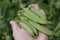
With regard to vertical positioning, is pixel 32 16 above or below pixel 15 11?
above

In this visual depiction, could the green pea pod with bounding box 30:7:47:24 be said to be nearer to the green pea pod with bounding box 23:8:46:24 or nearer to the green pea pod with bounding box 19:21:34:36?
the green pea pod with bounding box 23:8:46:24

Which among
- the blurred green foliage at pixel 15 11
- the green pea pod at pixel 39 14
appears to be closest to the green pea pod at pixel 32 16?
the green pea pod at pixel 39 14

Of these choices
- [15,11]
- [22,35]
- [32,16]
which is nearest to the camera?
[22,35]

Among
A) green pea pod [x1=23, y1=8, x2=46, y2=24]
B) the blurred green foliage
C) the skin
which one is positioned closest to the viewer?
the skin

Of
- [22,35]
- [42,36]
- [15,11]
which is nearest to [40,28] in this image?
[42,36]

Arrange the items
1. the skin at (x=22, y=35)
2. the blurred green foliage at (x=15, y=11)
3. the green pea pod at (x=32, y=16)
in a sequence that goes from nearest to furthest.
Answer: the skin at (x=22, y=35)
the green pea pod at (x=32, y=16)
the blurred green foliage at (x=15, y=11)

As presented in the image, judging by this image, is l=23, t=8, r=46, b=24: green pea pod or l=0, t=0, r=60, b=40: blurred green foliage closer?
l=23, t=8, r=46, b=24: green pea pod

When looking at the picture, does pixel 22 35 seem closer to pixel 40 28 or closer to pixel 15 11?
pixel 40 28

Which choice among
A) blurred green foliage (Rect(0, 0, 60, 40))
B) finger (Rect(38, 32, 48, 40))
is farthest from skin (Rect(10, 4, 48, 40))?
blurred green foliage (Rect(0, 0, 60, 40))

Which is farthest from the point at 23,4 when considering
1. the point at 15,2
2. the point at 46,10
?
the point at 46,10

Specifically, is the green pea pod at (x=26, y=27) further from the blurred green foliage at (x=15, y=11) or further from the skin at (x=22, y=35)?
the blurred green foliage at (x=15, y=11)

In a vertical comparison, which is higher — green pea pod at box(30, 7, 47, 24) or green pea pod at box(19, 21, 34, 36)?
green pea pod at box(30, 7, 47, 24)
